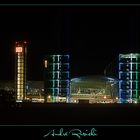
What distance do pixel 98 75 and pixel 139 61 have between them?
34.3 ft

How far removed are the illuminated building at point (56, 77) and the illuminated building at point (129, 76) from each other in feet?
18.3

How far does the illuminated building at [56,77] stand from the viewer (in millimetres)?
38250

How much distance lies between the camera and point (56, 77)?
3944 cm

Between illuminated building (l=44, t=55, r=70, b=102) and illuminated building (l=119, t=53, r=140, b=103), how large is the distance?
5568 millimetres

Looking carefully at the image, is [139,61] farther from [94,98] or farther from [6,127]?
[6,127]

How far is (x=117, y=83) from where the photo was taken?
40.4 meters

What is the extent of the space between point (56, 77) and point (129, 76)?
7637mm

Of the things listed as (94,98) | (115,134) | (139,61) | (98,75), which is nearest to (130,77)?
(139,61)
